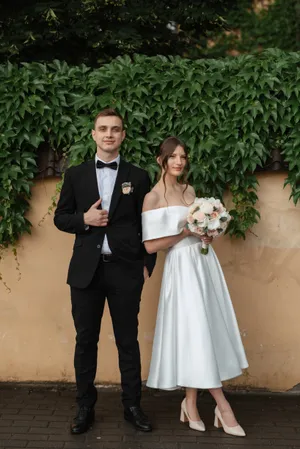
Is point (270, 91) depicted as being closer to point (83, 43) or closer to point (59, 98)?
point (59, 98)

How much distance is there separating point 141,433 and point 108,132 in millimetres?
2177

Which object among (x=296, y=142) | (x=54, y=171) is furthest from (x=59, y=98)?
(x=296, y=142)

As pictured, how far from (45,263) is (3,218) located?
1.87 feet

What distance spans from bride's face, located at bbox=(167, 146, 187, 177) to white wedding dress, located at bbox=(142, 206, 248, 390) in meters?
0.27

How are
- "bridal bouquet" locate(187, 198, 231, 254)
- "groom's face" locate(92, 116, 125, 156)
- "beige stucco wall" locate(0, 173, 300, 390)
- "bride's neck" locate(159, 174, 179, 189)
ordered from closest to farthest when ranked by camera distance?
"bridal bouquet" locate(187, 198, 231, 254) → "groom's face" locate(92, 116, 125, 156) → "bride's neck" locate(159, 174, 179, 189) → "beige stucco wall" locate(0, 173, 300, 390)

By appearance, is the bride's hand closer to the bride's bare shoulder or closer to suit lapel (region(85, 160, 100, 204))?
the bride's bare shoulder

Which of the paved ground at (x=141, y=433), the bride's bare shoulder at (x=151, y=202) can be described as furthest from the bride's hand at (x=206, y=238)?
the paved ground at (x=141, y=433)

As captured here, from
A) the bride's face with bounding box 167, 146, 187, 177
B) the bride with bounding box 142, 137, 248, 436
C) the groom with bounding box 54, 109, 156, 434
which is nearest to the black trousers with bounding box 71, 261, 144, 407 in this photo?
the groom with bounding box 54, 109, 156, 434

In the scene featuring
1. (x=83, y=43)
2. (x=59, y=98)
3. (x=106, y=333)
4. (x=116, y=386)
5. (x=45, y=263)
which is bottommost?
(x=116, y=386)

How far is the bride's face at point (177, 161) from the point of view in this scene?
16.2ft

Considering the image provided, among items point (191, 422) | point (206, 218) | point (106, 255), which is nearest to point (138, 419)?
point (191, 422)

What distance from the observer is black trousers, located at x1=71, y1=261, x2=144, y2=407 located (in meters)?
4.89

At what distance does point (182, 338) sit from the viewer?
4875 mm

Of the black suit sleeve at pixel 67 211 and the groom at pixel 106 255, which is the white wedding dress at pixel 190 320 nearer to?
the groom at pixel 106 255
